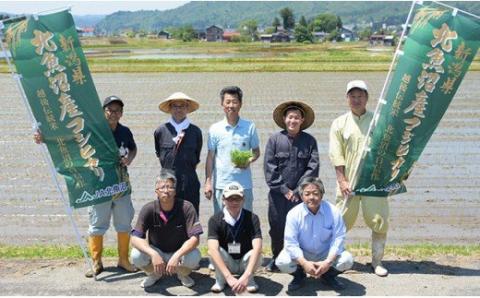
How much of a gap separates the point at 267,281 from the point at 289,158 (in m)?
1.24

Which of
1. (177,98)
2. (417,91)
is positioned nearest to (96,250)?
(177,98)

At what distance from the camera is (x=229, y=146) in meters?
5.86

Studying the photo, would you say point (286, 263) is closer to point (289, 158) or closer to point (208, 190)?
point (289, 158)

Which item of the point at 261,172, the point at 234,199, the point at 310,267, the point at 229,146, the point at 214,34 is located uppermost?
the point at 229,146

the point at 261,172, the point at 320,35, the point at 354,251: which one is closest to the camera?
the point at 354,251

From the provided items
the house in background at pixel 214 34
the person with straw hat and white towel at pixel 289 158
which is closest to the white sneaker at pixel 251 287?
the person with straw hat and white towel at pixel 289 158

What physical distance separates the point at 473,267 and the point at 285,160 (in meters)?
2.34

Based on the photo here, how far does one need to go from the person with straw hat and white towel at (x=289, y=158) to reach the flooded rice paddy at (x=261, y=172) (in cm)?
184

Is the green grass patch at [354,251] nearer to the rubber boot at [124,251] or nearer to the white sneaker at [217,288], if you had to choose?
the rubber boot at [124,251]

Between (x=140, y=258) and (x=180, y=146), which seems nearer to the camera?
(x=140, y=258)

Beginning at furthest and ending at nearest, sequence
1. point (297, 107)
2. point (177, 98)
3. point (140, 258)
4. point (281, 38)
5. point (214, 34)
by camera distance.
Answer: point (214, 34) < point (281, 38) < point (177, 98) < point (297, 107) < point (140, 258)

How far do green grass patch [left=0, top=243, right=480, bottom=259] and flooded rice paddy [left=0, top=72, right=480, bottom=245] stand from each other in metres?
0.53

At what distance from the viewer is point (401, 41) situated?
562 cm

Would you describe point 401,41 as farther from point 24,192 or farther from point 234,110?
point 24,192
